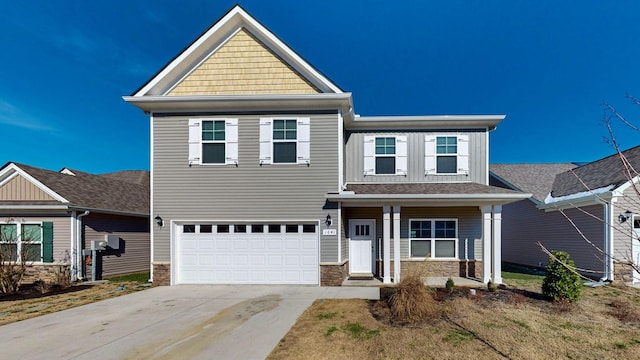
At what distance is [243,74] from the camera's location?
11539 millimetres

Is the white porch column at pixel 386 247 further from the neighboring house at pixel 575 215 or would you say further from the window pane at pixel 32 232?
the window pane at pixel 32 232

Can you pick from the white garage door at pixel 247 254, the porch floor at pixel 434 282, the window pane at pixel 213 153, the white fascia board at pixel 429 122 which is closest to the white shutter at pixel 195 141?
the window pane at pixel 213 153

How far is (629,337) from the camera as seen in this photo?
588 cm

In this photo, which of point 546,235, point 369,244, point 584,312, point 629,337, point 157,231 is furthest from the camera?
point 546,235

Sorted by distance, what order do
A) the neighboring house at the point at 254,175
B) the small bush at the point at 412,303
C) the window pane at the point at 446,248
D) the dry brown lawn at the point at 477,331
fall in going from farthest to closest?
the window pane at the point at 446,248 < the neighboring house at the point at 254,175 < the small bush at the point at 412,303 < the dry brown lawn at the point at 477,331

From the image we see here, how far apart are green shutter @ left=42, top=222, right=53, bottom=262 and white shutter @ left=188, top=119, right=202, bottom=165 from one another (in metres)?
5.95

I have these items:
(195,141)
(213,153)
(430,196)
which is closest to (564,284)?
(430,196)

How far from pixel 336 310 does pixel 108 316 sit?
16.5 ft

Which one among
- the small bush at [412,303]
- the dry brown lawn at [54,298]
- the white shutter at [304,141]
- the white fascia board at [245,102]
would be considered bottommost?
the dry brown lawn at [54,298]

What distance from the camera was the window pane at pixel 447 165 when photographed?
12781 millimetres

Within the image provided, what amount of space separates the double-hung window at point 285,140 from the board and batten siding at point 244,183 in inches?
6.2

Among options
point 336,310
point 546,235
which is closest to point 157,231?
point 336,310

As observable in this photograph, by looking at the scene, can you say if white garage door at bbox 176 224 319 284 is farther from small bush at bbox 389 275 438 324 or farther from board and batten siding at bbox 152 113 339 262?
small bush at bbox 389 275 438 324

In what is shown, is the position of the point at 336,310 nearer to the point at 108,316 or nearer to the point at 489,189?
the point at 108,316
